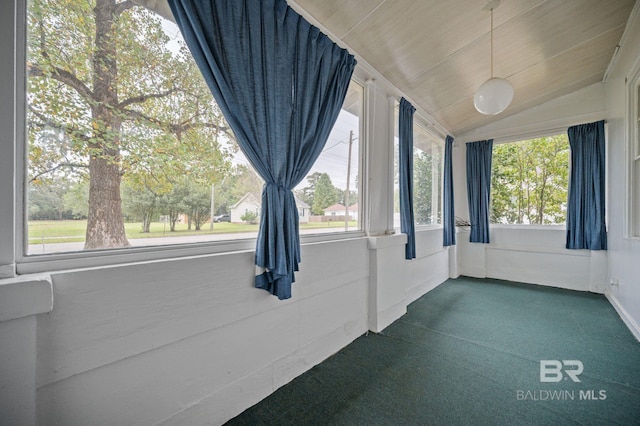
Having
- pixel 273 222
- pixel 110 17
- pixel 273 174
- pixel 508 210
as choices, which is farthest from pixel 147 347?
pixel 508 210

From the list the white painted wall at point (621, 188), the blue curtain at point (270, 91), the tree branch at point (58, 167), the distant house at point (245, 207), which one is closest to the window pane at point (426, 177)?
the white painted wall at point (621, 188)

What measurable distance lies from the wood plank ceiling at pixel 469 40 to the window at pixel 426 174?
0.47 meters

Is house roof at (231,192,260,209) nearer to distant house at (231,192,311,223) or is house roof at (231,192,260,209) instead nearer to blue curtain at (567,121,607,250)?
distant house at (231,192,311,223)

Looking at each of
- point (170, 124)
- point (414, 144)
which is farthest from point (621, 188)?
point (170, 124)

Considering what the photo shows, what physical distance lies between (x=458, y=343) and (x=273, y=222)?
6.29 ft

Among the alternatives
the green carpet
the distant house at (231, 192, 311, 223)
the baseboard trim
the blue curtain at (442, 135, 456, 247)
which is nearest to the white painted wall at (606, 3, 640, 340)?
the baseboard trim

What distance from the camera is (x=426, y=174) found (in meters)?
3.88

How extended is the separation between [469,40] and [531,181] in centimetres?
291

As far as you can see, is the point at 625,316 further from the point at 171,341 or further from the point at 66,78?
the point at 66,78

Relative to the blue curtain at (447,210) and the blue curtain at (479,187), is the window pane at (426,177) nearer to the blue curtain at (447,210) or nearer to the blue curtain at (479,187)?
the blue curtain at (447,210)

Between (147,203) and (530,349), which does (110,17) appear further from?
(530,349)

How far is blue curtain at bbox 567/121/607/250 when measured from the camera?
11.4 feet

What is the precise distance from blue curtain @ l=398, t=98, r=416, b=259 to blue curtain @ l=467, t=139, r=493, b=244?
2.20 meters

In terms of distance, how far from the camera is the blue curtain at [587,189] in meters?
3.49
